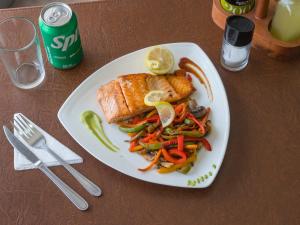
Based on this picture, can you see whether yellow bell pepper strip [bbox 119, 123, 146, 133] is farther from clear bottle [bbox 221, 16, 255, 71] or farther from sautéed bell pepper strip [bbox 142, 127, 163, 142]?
clear bottle [bbox 221, 16, 255, 71]

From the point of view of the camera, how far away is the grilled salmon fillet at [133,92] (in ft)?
3.88

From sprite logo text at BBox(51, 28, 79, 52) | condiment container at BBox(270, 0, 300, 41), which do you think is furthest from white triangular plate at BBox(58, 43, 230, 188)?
condiment container at BBox(270, 0, 300, 41)

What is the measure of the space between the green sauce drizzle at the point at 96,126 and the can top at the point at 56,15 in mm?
265

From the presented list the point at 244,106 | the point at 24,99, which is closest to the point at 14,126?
the point at 24,99

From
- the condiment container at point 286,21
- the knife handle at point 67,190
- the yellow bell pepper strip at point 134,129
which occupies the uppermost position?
the condiment container at point 286,21

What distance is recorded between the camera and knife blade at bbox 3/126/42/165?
1117mm

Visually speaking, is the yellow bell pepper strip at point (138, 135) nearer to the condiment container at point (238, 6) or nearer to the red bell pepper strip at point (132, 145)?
the red bell pepper strip at point (132, 145)

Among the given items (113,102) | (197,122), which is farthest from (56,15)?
(197,122)

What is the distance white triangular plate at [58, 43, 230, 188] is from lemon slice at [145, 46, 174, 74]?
0.04 m

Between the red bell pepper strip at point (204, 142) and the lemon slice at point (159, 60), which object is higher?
the lemon slice at point (159, 60)

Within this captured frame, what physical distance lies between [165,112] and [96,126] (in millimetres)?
199

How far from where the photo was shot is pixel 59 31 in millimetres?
1187

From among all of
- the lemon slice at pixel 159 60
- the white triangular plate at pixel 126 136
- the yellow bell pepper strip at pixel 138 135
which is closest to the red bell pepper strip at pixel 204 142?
the white triangular plate at pixel 126 136

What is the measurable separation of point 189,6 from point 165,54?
11.8 inches
